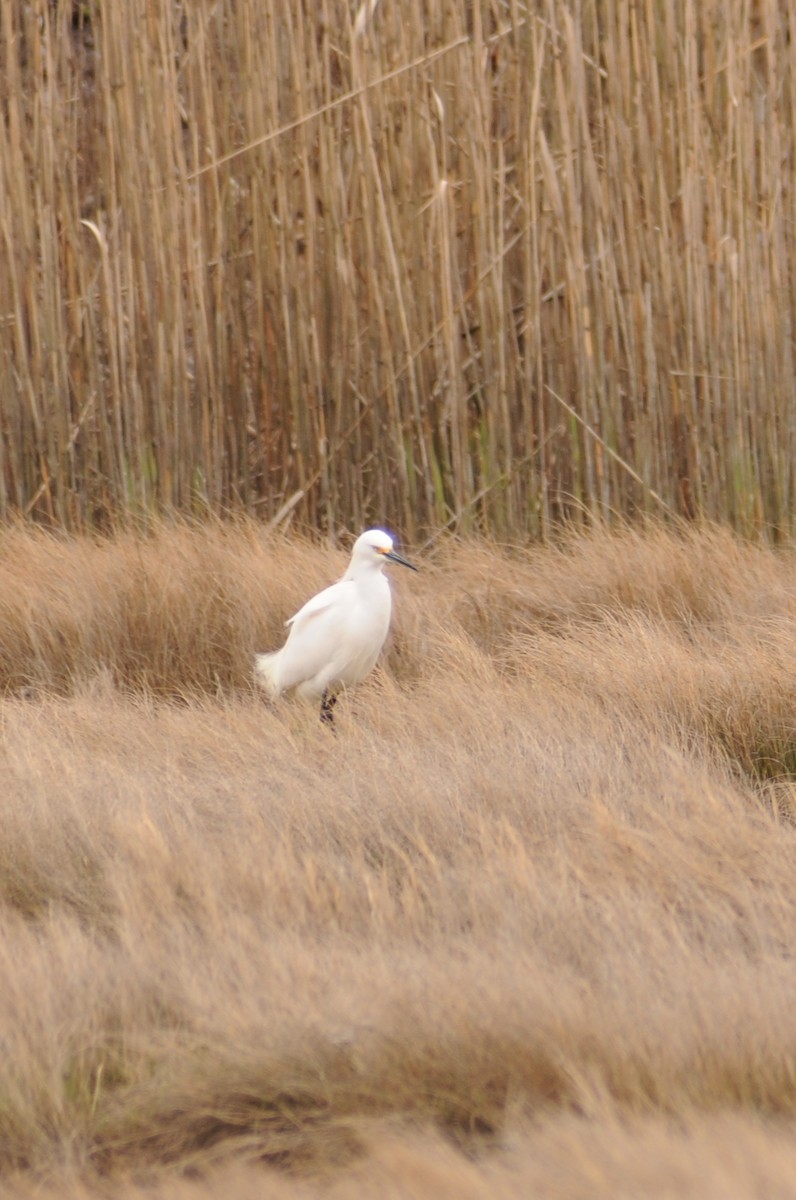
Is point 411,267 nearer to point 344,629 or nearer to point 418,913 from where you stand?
point 344,629

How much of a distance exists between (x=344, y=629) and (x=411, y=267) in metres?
2.09

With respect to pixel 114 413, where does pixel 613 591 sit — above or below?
below

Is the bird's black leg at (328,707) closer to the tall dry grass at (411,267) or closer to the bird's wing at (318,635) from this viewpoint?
the bird's wing at (318,635)

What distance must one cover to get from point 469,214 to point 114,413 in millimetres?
1432

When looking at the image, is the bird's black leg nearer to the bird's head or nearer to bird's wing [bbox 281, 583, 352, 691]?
bird's wing [bbox 281, 583, 352, 691]

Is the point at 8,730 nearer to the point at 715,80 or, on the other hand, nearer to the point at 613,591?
the point at 613,591

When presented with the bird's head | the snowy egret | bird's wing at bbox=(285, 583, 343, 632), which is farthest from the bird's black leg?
the bird's head

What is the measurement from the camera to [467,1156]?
1941mm

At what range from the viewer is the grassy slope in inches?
76.4

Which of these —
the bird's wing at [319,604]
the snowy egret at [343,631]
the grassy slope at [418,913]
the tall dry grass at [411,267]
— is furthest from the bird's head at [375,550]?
the tall dry grass at [411,267]

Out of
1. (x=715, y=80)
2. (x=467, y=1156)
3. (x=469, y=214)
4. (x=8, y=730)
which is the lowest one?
(x=467, y=1156)

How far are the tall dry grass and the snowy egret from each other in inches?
57.3

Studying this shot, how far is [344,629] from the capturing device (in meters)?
3.82

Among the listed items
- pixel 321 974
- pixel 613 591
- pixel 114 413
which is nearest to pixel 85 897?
pixel 321 974
